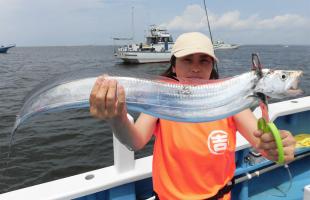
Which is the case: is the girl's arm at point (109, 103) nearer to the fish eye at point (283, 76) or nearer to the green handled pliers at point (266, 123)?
the green handled pliers at point (266, 123)

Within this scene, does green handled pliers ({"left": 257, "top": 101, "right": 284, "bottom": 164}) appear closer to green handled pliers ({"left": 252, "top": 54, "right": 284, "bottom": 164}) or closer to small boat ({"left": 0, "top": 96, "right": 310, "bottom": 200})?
green handled pliers ({"left": 252, "top": 54, "right": 284, "bottom": 164})

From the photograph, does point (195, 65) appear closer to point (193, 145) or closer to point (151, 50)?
point (193, 145)

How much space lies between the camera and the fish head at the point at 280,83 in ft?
6.00

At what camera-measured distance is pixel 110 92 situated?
5.84ft

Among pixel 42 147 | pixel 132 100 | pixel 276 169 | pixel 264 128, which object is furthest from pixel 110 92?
pixel 42 147

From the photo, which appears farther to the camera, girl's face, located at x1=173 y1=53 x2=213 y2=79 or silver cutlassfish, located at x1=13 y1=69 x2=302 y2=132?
girl's face, located at x1=173 y1=53 x2=213 y2=79

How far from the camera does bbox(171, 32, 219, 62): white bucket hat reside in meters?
2.38

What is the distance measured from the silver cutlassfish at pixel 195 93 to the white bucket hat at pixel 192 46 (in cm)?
44

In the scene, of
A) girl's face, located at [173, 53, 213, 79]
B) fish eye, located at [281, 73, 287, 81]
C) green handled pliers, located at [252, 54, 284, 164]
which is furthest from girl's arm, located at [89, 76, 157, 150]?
fish eye, located at [281, 73, 287, 81]

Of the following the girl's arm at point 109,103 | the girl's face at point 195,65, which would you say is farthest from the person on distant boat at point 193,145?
the girl's arm at point 109,103

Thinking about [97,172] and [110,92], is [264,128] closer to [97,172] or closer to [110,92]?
[110,92]

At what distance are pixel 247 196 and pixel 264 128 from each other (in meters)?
2.55

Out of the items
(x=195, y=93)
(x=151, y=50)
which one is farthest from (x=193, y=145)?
(x=151, y=50)

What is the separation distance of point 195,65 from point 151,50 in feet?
141
